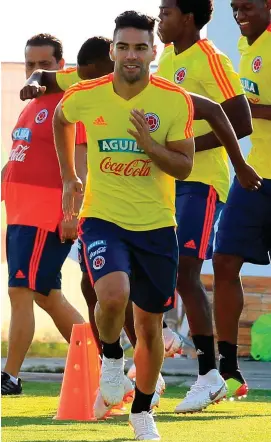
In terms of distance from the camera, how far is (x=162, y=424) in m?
7.38

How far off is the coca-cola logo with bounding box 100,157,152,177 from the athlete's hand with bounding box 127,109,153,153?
0.58 ft

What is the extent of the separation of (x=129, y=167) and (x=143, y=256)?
420 millimetres

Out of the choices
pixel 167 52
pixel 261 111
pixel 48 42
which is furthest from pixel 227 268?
pixel 48 42

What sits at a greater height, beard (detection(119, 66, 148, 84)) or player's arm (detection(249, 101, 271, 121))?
beard (detection(119, 66, 148, 84))

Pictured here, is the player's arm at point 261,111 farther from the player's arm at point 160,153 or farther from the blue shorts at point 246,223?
the player's arm at point 160,153

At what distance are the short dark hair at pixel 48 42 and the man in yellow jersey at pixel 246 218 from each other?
5.27 feet

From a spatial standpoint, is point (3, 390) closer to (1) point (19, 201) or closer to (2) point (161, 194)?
(1) point (19, 201)

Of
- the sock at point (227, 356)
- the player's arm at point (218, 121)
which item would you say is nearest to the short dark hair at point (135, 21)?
the player's arm at point (218, 121)

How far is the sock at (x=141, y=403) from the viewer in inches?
267

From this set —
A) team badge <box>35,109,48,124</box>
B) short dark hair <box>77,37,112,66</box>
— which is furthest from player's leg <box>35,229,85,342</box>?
short dark hair <box>77,37,112,66</box>

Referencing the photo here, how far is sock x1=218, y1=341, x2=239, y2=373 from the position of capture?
8.59 meters

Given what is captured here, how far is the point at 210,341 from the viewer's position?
830 centimetres

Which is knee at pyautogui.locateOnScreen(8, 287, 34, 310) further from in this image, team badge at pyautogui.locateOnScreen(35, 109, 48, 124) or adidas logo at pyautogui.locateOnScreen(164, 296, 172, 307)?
adidas logo at pyautogui.locateOnScreen(164, 296, 172, 307)

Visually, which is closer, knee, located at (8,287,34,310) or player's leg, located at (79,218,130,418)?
player's leg, located at (79,218,130,418)
